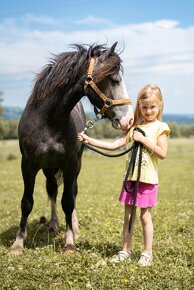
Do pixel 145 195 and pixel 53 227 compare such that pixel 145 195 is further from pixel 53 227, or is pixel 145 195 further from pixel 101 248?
pixel 53 227

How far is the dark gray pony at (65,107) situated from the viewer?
531 centimetres

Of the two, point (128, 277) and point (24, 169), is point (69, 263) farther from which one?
point (24, 169)

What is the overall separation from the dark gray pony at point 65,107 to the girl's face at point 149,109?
0.95 ft

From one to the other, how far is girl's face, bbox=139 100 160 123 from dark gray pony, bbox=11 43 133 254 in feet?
0.95

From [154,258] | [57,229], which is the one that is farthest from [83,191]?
[154,258]

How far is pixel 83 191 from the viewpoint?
1794 cm

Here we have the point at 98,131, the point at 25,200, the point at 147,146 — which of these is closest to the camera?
the point at 147,146

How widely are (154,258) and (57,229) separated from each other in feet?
9.60

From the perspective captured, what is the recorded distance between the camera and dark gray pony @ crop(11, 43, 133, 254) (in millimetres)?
5309

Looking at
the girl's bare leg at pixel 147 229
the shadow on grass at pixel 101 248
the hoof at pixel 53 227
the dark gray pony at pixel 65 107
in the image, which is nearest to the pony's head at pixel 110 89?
the dark gray pony at pixel 65 107

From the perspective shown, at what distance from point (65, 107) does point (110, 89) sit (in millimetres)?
976

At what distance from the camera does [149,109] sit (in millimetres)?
5359

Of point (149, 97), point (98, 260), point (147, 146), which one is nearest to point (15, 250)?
point (98, 260)

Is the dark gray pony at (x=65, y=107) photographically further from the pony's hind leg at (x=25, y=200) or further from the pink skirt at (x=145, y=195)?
the pink skirt at (x=145, y=195)
